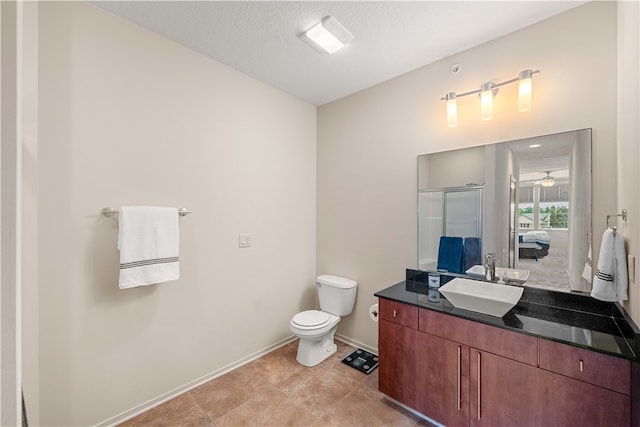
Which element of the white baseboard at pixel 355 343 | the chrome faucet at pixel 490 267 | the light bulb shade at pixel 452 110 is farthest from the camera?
the white baseboard at pixel 355 343

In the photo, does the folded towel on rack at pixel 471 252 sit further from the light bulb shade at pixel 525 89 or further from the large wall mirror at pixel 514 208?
the light bulb shade at pixel 525 89

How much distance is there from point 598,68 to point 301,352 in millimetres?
2814

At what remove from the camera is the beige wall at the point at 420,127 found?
1511 mm

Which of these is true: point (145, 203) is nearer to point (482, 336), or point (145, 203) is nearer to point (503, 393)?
point (482, 336)

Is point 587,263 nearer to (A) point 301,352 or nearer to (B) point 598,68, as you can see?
(B) point 598,68

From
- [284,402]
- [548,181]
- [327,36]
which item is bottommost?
[284,402]

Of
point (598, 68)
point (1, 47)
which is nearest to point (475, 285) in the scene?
point (598, 68)

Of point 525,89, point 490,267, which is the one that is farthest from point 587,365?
point 525,89

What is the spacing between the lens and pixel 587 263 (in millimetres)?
1522

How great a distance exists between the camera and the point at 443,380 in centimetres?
159

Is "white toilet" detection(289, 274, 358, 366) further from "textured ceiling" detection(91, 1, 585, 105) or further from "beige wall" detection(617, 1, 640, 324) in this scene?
"textured ceiling" detection(91, 1, 585, 105)

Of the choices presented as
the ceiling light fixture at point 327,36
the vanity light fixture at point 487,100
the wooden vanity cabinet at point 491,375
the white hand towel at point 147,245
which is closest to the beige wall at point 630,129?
the wooden vanity cabinet at point 491,375

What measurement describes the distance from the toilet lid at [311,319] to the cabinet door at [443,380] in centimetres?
88

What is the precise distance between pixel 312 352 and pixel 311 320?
0.90ft
